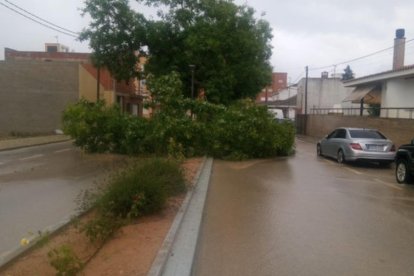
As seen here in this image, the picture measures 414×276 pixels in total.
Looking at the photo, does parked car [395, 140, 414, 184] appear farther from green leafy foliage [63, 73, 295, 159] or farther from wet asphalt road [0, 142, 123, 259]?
wet asphalt road [0, 142, 123, 259]

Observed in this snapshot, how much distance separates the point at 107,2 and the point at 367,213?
79.2ft

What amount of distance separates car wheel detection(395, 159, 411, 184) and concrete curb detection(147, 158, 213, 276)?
6.48 meters

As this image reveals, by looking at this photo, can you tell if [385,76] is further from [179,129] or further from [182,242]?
[182,242]

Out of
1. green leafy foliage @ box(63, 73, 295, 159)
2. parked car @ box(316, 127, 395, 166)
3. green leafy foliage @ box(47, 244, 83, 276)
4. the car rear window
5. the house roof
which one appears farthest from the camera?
the house roof

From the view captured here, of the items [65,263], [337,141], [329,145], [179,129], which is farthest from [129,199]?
[329,145]

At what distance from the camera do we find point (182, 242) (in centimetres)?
649

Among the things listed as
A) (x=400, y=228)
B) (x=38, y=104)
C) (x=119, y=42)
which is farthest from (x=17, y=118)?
(x=400, y=228)

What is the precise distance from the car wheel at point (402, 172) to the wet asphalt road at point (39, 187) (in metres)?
8.47

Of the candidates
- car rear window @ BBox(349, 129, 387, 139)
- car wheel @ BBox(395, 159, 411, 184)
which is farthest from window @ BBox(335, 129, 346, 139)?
car wheel @ BBox(395, 159, 411, 184)

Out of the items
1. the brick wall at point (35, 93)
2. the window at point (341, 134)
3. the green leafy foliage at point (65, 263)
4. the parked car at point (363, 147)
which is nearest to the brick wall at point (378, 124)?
the window at point (341, 134)

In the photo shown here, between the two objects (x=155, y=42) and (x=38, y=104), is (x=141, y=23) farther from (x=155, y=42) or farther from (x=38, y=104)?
(x=38, y=104)

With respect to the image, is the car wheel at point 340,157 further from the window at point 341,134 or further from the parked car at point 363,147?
the window at point 341,134

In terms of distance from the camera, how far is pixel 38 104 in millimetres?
38062

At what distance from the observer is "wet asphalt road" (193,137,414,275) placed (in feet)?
19.4
